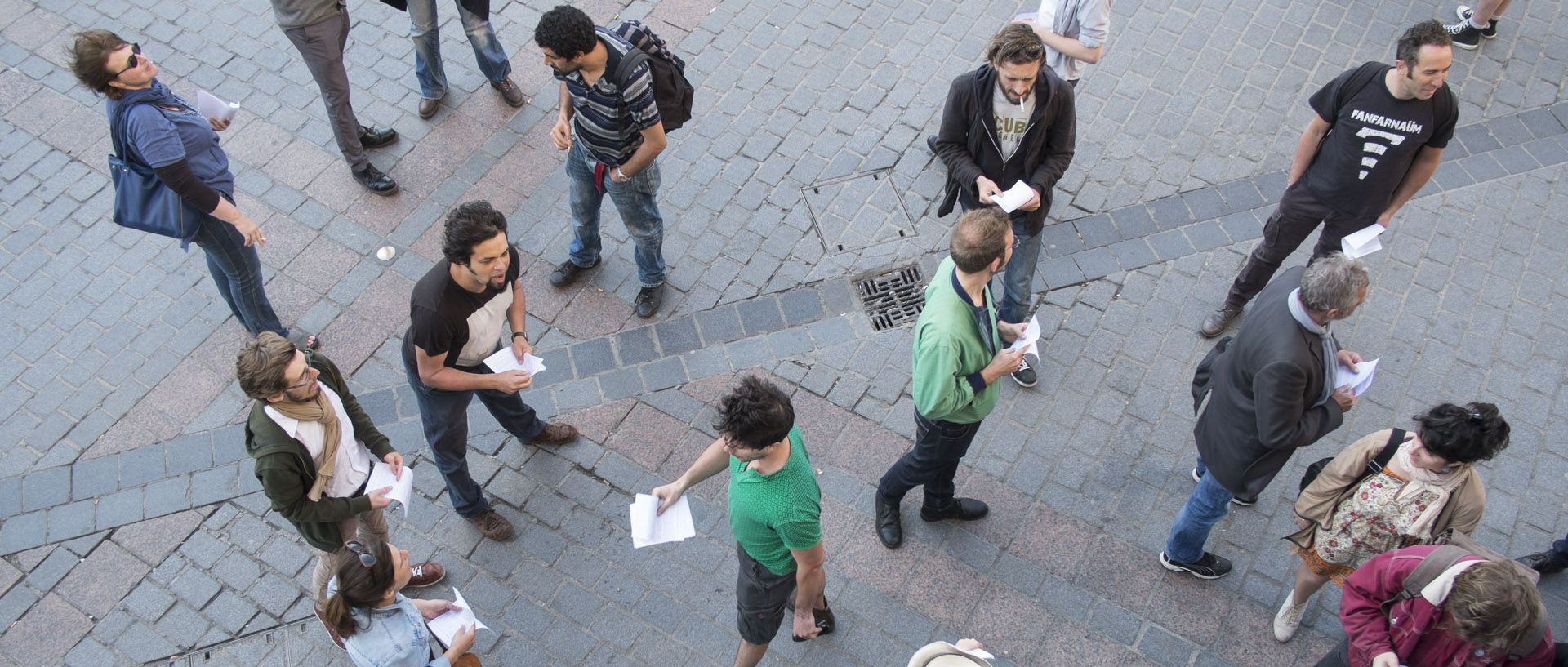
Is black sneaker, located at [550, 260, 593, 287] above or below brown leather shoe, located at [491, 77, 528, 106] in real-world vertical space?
below

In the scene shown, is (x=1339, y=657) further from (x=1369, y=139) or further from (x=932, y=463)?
(x=1369, y=139)

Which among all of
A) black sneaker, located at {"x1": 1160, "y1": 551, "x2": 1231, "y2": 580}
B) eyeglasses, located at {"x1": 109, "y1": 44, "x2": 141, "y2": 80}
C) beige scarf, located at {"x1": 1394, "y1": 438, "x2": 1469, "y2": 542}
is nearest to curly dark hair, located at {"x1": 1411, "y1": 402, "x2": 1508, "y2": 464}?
beige scarf, located at {"x1": 1394, "y1": 438, "x2": 1469, "y2": 542}

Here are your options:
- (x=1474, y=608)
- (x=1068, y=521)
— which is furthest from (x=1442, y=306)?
(x=1474, y=608)

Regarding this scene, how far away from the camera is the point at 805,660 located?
15.0ft

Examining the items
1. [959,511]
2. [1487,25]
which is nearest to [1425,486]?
[959,511]

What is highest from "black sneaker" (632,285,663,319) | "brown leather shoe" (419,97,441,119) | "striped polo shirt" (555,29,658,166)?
"striped polo shirt" (555,29,658,166)

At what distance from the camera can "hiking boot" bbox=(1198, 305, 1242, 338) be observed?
224 inches

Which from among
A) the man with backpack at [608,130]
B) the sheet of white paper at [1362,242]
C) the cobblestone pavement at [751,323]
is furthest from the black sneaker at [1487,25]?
the man with backpack at [608,130]

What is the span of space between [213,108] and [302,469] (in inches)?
102

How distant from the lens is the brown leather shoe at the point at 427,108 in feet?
22.7

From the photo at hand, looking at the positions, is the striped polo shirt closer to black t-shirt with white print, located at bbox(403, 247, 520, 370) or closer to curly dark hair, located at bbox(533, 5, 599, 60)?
curly dark hair, located at bbox(533, 5, 599, 60)

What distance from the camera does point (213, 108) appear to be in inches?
208

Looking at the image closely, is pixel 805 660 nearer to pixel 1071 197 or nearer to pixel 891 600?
pixel 891 600

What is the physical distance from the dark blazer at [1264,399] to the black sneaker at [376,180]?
5025 mm
